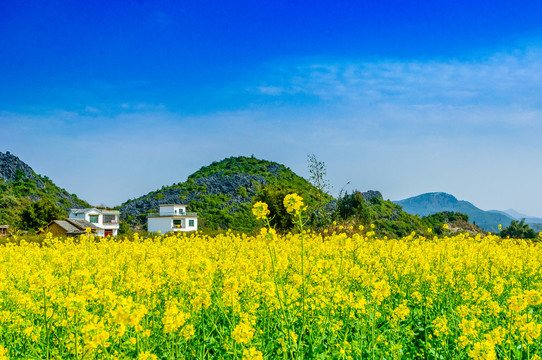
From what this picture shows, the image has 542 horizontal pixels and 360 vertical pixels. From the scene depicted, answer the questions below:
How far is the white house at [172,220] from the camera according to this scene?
69375mm

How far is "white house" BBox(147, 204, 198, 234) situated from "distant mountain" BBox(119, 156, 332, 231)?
2.00 m

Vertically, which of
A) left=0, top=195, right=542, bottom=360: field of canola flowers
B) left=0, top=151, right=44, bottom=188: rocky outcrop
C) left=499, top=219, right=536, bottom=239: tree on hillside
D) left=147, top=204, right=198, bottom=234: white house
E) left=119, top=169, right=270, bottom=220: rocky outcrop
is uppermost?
left=0, top=151, right=44, bottom=188: rocky outcrop

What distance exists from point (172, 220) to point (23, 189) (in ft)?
121

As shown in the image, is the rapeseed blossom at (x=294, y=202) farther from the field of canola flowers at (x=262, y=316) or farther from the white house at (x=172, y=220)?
the white house at (x=172, y=220)

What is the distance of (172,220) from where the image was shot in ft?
228

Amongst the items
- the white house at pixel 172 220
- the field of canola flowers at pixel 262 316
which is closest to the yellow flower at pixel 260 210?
the field of canola flowers at pixel 262 316

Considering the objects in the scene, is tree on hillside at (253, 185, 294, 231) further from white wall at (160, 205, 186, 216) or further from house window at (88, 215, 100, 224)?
house window at (88, 215, 100, 224)

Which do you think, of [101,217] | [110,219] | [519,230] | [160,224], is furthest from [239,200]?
[519,230]

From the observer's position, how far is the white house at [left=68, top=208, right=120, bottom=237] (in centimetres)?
7094

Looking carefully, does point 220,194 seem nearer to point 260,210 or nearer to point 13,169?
point 13,169

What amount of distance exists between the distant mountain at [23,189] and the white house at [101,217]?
9.71 meters

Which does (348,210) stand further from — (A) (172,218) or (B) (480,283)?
(A) (172,218)

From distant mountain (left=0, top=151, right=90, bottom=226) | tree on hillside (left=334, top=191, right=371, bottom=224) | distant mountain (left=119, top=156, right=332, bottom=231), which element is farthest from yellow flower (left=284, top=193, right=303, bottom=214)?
distant mountain (left=0, top=151, right=90, bottom=226)

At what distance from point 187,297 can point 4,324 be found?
2266mm
